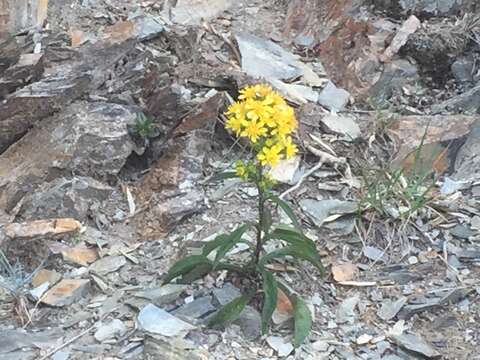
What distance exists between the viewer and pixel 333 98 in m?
4.10

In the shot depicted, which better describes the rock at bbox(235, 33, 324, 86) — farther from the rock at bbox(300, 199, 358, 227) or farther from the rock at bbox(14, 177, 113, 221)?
the rock at bbox(14, 177, 113, 221)

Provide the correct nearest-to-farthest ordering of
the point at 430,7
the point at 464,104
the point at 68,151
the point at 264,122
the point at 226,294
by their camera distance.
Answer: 1. the point at 264,122
2. the point at 226,294
3. the point at 68,151
4. the point at 464,104
5. the point at 430,7

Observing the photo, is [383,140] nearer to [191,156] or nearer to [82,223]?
[191,156]

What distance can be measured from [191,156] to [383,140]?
90 cm

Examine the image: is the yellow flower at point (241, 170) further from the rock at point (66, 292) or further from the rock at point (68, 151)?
the rock at point (68, 151)

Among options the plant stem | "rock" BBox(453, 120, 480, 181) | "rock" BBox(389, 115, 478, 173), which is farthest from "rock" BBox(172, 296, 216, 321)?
"rock" BBox(453, 120, 480, 181)

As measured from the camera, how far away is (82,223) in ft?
11.1

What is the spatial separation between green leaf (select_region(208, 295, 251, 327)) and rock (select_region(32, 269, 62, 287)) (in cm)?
65

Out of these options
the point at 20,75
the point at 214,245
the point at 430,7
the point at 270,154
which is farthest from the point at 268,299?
the point at 430,7

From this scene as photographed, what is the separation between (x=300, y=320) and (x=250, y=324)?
17 cm

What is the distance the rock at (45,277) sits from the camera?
3.06 metres

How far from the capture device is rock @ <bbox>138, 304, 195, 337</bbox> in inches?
109

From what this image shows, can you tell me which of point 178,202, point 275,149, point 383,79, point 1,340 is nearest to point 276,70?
point 383,79

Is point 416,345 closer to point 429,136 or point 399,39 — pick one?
point 429,136
